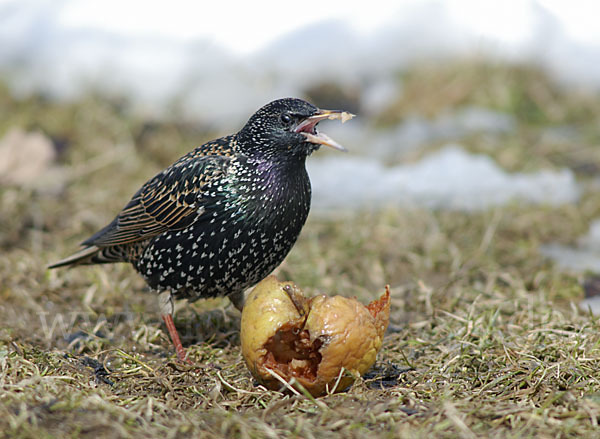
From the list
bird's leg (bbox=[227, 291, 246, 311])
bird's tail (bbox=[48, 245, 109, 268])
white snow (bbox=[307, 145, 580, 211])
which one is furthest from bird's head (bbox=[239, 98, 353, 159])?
white snow (bbox=[307, 145, 580, 211])

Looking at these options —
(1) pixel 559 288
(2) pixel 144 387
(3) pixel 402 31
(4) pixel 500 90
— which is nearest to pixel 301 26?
(3) pixel 402 31

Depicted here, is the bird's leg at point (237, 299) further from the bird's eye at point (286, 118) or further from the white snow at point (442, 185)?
the white snow at point (442, 185)

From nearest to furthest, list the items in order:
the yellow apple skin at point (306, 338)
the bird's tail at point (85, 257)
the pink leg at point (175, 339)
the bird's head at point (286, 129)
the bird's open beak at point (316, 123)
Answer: the yellow apple skin at point (306, 338), the bird's open beak at point (316, 123), the bird's head at point (286, 129), the pink leg at point (175, 339), the bird's tail at point (85, 257)

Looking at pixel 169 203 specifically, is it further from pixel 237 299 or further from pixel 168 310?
pixel 237 299

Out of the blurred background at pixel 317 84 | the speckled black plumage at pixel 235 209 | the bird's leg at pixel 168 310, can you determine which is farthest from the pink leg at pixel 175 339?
the blurred background at pixel 317 84

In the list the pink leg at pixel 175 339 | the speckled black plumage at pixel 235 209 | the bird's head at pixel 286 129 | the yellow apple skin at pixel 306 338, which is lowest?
the pink leg at pixel 175 339

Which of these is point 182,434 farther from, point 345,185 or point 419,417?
point 345,185
